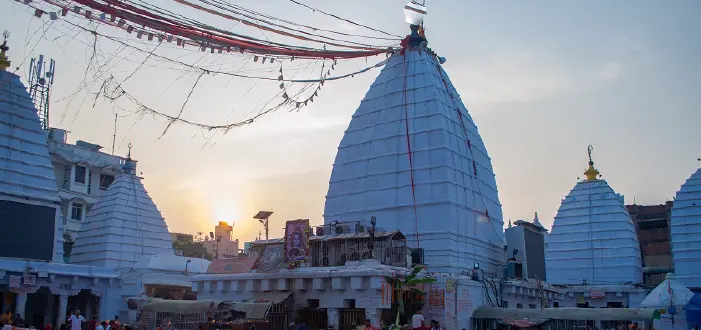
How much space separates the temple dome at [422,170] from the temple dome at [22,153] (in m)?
13.5

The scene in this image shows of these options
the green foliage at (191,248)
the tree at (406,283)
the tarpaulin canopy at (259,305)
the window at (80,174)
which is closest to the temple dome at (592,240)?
the tree at (406,283)

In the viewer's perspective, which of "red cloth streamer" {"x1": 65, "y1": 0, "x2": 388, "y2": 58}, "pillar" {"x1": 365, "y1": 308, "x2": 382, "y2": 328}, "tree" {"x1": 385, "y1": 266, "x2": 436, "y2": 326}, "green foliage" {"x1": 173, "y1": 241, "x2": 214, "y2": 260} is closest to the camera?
"red cloth streamer" {"x1": 65, "y1": 0, "x2": 388, "y2": 58}

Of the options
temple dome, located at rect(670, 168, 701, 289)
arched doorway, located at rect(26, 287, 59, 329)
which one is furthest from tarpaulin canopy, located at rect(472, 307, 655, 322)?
arched doorway, located at rect(26, 287, 59, 329)

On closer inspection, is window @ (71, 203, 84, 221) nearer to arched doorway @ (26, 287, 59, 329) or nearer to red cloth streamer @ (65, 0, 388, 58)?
arched doorway @ (26, 287, 59, 329)

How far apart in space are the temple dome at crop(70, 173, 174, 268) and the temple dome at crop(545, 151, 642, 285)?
25295 mm

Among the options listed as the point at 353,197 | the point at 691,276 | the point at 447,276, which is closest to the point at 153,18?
the point at 447,276

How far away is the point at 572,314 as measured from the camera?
24.8 m

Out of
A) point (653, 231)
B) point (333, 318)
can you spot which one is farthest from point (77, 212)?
point (653, 231)

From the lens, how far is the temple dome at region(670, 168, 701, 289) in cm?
3834

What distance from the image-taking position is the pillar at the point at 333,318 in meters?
25.0

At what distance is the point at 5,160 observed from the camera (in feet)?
102

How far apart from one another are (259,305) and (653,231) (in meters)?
53.9

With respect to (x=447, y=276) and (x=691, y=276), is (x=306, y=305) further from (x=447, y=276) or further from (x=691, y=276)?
(x=691, y=276)

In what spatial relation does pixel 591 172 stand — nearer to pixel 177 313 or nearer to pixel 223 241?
pixel 177 313
